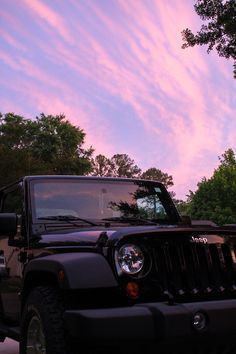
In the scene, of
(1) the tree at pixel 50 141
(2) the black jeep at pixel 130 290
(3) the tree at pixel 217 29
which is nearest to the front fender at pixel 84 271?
(2) the black jeep at pixel 130 290

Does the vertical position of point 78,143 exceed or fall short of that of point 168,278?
it exceeds it

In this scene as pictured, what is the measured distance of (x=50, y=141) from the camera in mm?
60750

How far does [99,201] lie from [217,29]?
1180 cm

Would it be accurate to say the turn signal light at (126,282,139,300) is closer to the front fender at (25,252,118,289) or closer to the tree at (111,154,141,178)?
the front fender at (25,252,118,289)

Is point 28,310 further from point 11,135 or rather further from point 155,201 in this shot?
point 11,135

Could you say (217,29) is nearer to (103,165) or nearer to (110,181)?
(110,181)

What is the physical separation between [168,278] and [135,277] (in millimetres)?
247

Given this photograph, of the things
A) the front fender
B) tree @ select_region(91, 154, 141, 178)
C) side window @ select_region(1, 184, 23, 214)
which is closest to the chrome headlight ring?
the front fender

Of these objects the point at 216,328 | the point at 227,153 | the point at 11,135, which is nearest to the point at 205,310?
the point at 216,328

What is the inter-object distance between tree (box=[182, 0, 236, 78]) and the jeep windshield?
10374 mm

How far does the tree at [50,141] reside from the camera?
52.0 meters

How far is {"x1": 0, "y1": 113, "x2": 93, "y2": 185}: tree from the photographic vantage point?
52031mm

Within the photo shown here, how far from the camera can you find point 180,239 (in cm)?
405

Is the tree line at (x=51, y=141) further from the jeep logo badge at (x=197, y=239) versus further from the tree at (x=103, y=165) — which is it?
the jeep logo badge at (x=197, y=239)
